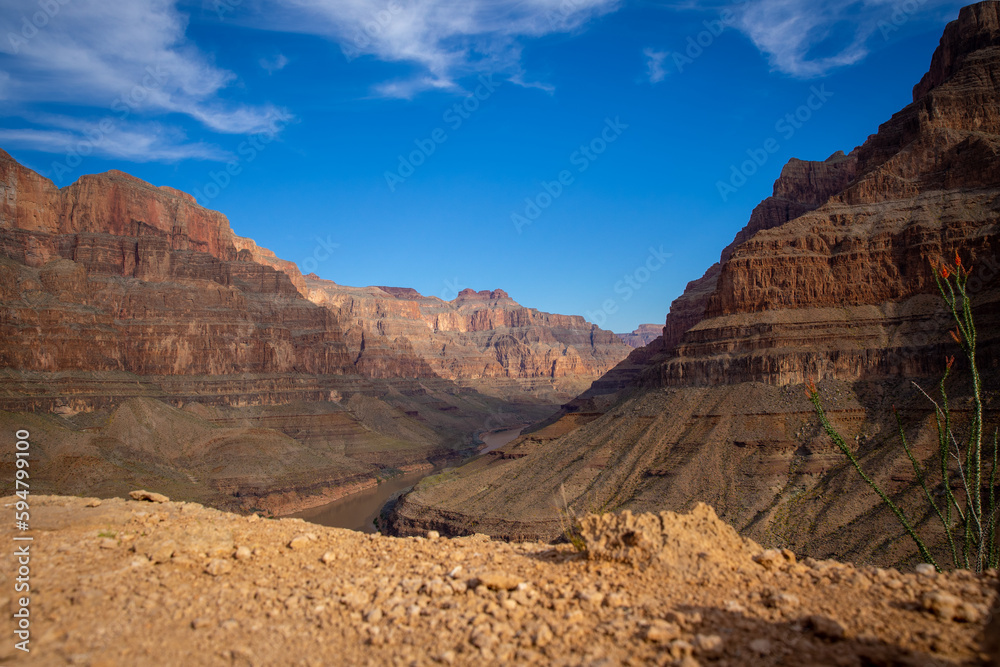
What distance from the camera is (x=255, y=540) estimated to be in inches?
460

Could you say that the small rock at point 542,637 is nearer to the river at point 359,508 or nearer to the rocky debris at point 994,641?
the rocky debris at point 994,641

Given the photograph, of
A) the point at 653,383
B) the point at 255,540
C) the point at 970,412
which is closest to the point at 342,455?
the point at 653,383

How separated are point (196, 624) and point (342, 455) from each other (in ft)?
302

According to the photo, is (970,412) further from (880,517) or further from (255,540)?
(255,540)

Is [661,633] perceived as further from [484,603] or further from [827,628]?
[484,603]

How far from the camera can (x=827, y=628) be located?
273 inches

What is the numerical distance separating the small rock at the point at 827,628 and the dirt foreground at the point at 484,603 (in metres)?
0.02

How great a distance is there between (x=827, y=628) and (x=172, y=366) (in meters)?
112

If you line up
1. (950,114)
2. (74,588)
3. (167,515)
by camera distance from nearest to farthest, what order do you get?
(74,588)
(167,515)
(950,114)

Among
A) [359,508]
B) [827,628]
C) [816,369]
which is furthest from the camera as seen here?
[359,508]

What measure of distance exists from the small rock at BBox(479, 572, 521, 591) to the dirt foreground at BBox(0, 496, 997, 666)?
0.07ft

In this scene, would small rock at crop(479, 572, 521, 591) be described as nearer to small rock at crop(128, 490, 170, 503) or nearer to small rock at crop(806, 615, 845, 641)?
small rock at crop(806, 615, 845, 641)

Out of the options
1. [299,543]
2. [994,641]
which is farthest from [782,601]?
[299,543]

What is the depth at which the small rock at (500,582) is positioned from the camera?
8820mm
